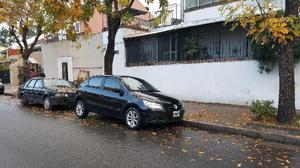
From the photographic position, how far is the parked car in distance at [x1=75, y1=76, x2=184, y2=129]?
9.40 metres

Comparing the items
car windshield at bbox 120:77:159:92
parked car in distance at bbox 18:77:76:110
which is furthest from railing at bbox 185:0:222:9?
car windshield at bbox 120:77:159:92

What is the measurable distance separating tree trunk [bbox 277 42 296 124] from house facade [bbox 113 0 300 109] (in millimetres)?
3101

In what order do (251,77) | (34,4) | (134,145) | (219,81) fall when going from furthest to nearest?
(34,4) < (219,81) < (251,77) < (134,145)

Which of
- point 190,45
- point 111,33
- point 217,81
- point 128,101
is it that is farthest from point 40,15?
point 128,101

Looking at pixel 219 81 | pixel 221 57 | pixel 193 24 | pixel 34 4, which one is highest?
pixel 34 4

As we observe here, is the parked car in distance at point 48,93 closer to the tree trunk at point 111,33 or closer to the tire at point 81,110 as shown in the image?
the tree trunk at point 111,33

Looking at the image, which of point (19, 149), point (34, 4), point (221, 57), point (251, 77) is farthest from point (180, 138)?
point (34, 4)

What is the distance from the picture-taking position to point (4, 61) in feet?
126

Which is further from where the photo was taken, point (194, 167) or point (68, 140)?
point (68, 140)

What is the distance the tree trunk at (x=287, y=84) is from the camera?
923 cm

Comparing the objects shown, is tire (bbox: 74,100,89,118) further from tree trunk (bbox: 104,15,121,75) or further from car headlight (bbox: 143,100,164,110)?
tree trunk (bbox: 104,15,121,75)

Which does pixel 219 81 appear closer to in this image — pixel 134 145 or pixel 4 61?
pixel 134 145

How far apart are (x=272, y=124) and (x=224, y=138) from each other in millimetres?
1698

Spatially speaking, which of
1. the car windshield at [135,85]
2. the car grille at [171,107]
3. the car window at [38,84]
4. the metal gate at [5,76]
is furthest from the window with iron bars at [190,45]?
the metal gate at [5,76]
